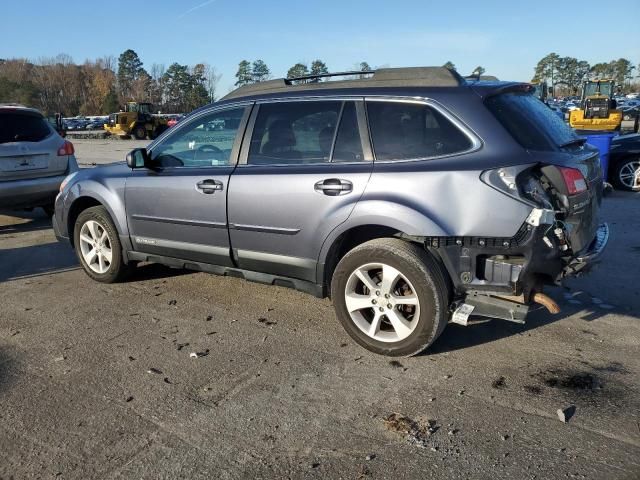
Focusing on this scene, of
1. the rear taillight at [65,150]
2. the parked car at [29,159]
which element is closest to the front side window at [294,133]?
the parked car at [29,159]

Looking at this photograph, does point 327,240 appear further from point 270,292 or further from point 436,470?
point 436,470

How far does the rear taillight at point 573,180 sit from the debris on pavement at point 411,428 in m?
1.68

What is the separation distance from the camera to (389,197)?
3.70 meters

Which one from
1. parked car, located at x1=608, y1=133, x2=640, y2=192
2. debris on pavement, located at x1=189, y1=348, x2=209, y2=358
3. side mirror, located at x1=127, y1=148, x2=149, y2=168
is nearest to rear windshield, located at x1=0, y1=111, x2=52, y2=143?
side mirror, located at x1=127, y1=148, x2=149, y2=168

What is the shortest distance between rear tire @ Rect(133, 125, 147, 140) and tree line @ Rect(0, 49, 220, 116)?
54.1 meters

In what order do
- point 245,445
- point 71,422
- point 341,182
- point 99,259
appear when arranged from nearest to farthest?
point 245,445 → point 71,422 → point 341,182 → point 99,259

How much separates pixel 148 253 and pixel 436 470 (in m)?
3.47

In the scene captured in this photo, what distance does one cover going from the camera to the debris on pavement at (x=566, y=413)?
3062mm

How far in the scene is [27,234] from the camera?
26.7 feet

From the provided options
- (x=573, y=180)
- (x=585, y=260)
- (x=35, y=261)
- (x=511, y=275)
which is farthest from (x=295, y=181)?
(x=35, y=261)

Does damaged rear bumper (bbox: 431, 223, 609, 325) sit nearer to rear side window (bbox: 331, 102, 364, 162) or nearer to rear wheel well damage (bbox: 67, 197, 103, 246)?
rear side window (bbox: 331, 102, 364, 162)

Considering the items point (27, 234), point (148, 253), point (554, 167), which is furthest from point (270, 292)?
point (27, 234)

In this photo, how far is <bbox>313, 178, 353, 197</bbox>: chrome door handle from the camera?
3881 millimetres

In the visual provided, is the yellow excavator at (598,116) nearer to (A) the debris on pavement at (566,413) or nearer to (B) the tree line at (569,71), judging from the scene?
(A) the debris on pavement at (566,413)
